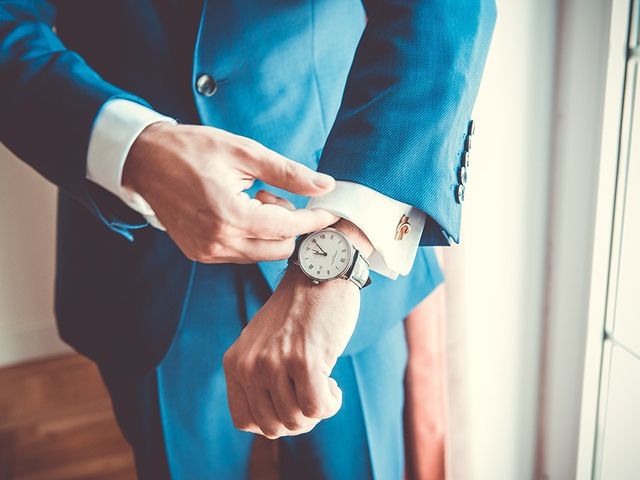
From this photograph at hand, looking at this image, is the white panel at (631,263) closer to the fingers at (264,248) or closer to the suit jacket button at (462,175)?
the suit jacket button at (462,175)

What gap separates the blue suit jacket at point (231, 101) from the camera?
626 mm

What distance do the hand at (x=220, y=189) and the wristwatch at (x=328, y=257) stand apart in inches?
0.7

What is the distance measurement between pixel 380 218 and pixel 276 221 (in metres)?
0.14

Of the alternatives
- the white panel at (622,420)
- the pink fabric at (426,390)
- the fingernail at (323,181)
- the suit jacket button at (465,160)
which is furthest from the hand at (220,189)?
the white panel at (622,420)

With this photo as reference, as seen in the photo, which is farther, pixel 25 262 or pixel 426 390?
pixel 25 262

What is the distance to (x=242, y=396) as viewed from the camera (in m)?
0.63

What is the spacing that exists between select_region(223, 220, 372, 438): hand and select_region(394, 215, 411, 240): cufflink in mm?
77

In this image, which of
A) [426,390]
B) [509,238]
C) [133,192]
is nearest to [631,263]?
[509,238]

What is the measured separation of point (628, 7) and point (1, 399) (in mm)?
2713

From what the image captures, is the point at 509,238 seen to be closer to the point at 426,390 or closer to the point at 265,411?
the point at 426,390

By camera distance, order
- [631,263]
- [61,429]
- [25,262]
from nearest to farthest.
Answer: [631,263], [61,429], [25,262]

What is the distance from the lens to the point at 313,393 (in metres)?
0.57

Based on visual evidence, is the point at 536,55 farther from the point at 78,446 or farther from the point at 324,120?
the point at 78,446

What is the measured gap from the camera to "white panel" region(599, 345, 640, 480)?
1131mm
